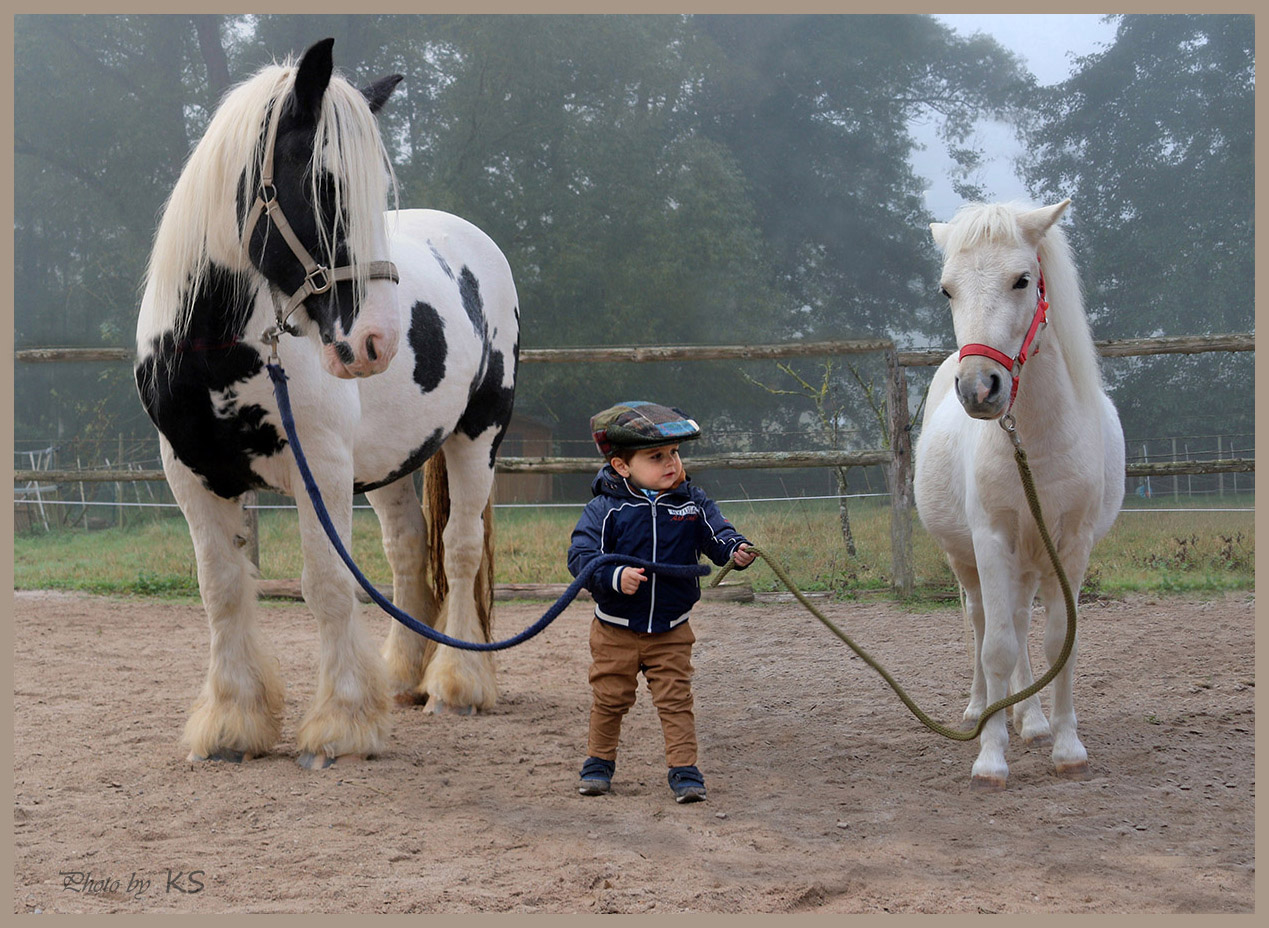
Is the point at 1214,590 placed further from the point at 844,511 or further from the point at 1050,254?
the point at 1050,254

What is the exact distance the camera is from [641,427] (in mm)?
2916

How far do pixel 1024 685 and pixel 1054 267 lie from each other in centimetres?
152

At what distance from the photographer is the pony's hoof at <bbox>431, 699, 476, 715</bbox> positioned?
430 cm

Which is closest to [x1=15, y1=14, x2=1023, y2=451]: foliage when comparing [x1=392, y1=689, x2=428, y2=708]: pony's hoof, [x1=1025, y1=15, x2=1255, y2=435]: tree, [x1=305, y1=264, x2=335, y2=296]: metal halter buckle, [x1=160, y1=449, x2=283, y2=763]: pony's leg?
[x1=1025, y1=15, x2=1255, y2=435]: tree

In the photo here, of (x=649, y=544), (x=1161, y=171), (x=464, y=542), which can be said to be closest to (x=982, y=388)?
(x=649, y=544)

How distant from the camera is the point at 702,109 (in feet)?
73.3

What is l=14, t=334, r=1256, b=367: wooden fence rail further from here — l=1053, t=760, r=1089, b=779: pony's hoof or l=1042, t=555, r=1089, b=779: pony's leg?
l=1053, t=760, r=1089, b=779: pony's hoof

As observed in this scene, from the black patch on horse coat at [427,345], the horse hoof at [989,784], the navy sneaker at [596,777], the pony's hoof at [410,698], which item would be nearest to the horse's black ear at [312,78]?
the black patch on horse coat at [427,345]

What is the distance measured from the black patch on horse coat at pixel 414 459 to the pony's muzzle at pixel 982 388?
6.67ft

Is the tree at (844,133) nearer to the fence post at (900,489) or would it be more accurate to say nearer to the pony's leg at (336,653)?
the fence post at (900,489)

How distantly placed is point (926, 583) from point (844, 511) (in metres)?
1.28

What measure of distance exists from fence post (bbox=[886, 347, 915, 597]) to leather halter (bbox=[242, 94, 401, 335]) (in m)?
4.89

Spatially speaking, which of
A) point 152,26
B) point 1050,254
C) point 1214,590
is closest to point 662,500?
point 1050,254

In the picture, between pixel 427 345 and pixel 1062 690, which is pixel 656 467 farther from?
pixel 1062 690
